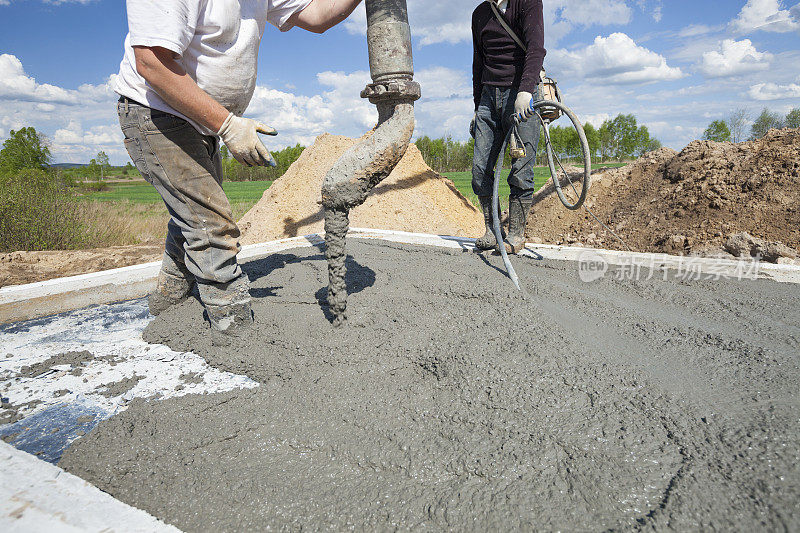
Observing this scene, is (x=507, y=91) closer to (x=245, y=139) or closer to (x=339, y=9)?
(x=339, y=9)

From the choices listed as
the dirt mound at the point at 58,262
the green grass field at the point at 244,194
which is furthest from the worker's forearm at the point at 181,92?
the green grass field at the point at 244,194

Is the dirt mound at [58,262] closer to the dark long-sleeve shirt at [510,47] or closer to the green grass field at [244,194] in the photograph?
the dark long-sleeve shirt at [510,47]

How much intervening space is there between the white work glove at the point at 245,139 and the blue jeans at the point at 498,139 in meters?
1.97

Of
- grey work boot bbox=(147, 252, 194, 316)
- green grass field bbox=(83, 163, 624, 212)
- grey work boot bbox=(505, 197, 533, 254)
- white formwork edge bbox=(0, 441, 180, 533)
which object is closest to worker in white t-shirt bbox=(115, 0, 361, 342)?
grey work boot bbox=(147, 252, 194, 316)

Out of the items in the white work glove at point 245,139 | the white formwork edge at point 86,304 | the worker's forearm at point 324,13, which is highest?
the worker's forearm at point 324,13

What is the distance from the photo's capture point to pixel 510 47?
10.4 feet

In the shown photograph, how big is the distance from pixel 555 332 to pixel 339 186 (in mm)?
1139

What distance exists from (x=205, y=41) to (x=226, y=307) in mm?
1168

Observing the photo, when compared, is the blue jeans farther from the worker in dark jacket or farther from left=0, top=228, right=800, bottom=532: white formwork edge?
left=0, top=228, right=800, bottom=532: white formwork edge

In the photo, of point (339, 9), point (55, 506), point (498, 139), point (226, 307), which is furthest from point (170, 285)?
point (498, 139)

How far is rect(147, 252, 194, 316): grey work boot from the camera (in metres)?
2.44

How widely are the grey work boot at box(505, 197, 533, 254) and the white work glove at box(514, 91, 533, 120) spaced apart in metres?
0.69

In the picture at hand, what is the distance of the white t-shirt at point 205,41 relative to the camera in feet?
4.96

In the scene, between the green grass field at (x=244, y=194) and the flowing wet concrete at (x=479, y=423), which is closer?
the flowing wet concrete at (x=479, y=423)
